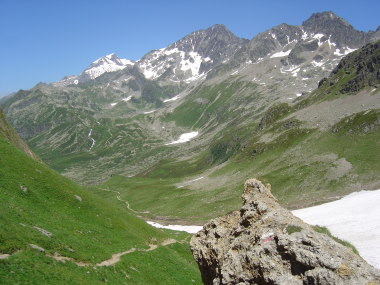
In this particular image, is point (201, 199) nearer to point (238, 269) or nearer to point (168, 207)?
point (168, 207)

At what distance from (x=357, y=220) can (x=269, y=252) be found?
52.8 metres

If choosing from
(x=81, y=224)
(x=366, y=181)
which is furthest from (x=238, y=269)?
(x=366, y=181)

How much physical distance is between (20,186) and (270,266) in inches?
1367

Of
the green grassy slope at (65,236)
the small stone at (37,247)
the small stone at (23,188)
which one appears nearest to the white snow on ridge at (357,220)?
the green grassy slope at (65,236)

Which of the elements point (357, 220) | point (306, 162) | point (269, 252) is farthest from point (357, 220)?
point (306, 162)

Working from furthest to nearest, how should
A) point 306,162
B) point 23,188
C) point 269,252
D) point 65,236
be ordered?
point 306,162 < point 23,188 < point 65,236 < point 269,252

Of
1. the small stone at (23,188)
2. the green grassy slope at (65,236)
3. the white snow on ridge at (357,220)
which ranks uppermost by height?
the small stone at (23,188)

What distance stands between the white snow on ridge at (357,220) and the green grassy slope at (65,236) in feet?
76.1

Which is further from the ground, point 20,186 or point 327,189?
point 20,186

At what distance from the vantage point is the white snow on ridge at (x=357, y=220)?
149 feet

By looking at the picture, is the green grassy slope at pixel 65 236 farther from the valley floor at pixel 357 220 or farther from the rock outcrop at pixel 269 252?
the valley floor at pixel 357 220

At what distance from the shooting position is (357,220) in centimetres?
6144

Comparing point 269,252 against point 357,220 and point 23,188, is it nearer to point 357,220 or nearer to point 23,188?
point 23,188

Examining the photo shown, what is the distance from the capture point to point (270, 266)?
1612cm
